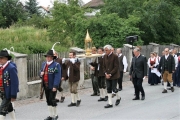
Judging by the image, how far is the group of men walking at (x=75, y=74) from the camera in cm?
788

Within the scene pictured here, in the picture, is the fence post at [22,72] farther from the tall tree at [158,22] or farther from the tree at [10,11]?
the tree at [10,11]

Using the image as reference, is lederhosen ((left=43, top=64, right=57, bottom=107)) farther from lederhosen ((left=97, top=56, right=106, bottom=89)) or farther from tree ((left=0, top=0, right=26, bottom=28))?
tree ((left=0, top=0, right=26, bottom=28))

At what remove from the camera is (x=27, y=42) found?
711 inches

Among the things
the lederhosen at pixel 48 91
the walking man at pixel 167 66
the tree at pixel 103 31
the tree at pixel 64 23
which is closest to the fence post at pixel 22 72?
the lederhosen at pixel 48 91

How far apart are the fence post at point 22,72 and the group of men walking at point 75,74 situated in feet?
4.98

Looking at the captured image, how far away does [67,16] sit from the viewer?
25203mm

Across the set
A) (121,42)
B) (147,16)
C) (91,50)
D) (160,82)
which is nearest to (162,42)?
(147,16)

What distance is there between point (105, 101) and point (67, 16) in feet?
45.0

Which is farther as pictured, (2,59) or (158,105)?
(158,105)

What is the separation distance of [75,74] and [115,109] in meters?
1.72

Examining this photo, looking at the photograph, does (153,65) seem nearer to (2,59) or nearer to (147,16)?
(147,16)

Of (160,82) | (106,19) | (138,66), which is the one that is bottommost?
(160,82)

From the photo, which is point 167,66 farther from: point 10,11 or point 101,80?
point 10,11

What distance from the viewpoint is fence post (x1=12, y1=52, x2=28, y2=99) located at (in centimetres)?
1294
